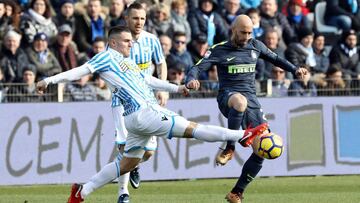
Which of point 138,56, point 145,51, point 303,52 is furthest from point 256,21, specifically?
point 138,56

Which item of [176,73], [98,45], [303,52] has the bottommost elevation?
[176,73]

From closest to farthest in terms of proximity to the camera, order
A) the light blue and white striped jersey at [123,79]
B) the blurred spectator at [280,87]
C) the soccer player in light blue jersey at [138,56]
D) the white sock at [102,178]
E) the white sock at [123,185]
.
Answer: the light blue and white striped jersey at [123,79] → the white sock at [102,178] → the white sock at [123,185] → the soccer player in light blue jersey at [138,56] → the blurred spectator at [280,87]

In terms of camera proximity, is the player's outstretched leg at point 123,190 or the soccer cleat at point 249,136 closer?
the soccer cleat at point 249,136

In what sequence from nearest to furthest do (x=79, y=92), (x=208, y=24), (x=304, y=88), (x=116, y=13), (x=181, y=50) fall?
(x=79, y=92), (x=304, y=88), (x=181, y=50), (x=116, y=13), (x=208, y=24)

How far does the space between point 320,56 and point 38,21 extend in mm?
5803

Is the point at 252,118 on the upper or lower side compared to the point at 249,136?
upper

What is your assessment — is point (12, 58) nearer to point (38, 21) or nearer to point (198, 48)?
point (38, 21)

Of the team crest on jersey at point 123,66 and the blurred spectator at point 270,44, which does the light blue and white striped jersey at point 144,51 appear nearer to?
the team crest on jersey at point 123,66

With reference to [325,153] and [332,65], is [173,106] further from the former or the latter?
[332,65]

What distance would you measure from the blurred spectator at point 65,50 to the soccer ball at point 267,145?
348 inches

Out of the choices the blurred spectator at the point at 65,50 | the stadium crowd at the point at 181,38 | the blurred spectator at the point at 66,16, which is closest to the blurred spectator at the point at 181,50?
the stadium crowd at the point at 181,38

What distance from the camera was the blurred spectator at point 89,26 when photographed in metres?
21.3

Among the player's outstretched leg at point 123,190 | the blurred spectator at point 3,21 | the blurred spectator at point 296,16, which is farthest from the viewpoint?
the blurred spectator at point 296,16

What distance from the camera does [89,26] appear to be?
2138 cm
